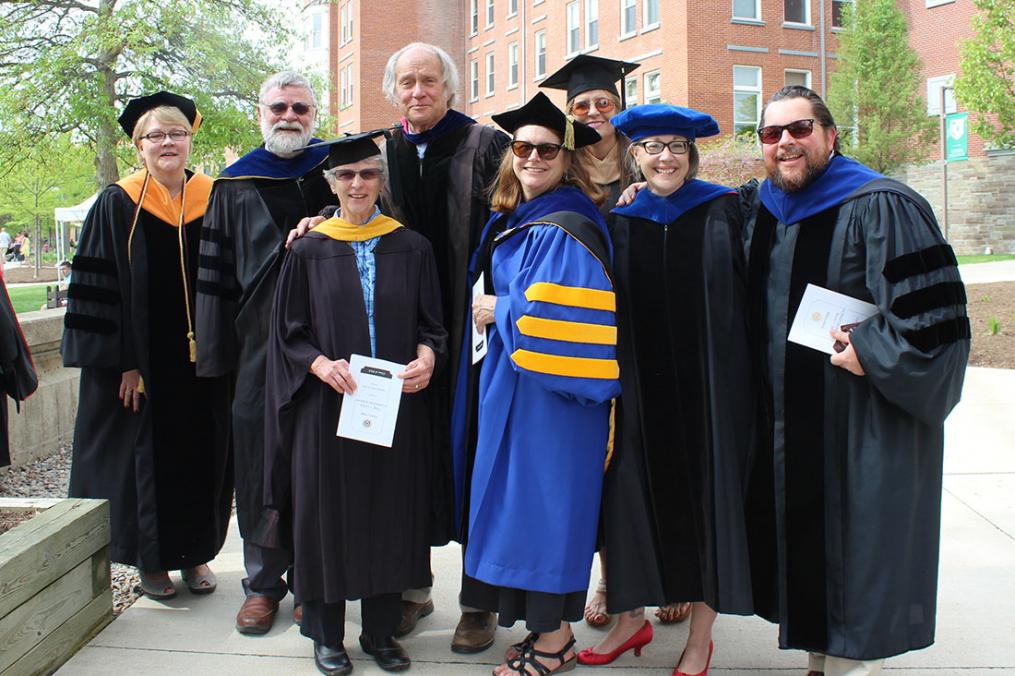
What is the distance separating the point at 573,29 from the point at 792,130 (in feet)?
98.4

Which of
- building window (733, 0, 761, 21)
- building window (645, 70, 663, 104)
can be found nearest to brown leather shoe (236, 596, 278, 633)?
building window (645, 70, 663, 104)

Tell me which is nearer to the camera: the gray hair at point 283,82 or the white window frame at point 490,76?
the gray hair at point 283,82

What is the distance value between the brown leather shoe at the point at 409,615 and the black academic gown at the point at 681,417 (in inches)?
39.8

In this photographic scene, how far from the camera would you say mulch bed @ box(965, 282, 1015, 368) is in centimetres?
1026

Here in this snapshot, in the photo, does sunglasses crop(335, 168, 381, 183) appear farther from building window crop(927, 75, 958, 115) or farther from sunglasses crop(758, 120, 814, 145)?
building window crop(927, 75, 958, 115)

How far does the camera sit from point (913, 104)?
81.9 ft

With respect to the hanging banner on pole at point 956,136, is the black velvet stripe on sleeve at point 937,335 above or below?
below

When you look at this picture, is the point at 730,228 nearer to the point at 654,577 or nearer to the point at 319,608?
the point at 654,577

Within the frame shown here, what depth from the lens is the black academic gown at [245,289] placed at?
12.6 feet

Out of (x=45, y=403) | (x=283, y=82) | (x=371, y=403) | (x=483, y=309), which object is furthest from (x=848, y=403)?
(x=45, y=403)

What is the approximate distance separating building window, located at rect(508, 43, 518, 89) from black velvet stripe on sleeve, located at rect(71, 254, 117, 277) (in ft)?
108

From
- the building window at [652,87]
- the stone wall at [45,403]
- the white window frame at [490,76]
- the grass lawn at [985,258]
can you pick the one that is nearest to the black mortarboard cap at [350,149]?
the stone wall at [45,403]

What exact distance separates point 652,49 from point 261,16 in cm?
1582

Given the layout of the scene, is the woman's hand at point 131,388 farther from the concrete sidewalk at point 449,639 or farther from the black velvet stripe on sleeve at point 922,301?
the black velvet stripe on sleeve at point 922,301
